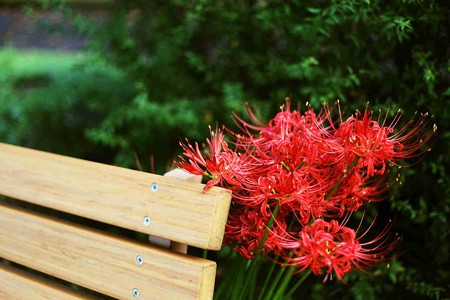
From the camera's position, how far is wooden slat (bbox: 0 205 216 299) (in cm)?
140

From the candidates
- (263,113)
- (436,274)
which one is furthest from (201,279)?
(263,113)

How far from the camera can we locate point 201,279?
137 cm

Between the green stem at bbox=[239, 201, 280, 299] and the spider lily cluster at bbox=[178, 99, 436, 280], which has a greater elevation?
the spider lily cluster at bbox=[178, 99, 436, 280]

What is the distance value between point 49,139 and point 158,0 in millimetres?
1079

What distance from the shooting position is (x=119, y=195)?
155cm

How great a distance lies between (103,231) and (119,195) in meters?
0.15

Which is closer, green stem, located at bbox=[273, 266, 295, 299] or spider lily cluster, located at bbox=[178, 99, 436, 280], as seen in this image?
spider lily cluster, located at bbox=[178, 99, 436, 280]

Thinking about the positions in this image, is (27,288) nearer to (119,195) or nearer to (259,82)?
(119,195)

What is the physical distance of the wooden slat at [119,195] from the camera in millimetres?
1385

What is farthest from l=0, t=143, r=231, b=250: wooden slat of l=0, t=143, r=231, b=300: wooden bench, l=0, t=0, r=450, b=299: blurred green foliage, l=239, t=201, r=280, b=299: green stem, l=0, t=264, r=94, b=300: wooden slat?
l=0, t=0, r=450, b=299: blurred green foliage

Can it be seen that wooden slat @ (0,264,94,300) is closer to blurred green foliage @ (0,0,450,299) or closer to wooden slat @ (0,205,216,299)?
wooden slat @ (0,205,216,299)

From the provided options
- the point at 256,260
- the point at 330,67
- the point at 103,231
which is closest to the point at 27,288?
the point at 103,231

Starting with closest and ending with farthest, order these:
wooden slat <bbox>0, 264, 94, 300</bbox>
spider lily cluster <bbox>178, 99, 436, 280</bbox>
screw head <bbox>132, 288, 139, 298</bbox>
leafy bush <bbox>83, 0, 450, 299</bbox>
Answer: spider lily cluster <bbox>178, 99, 436, 280</bbox> → screw head <bbox>132, 288, 139, 298</bbox> → wooden slat <bbox>0, 264, 94, 300</bbox> → leafy bush <bbox>83, 0, 450, 299</bbox>

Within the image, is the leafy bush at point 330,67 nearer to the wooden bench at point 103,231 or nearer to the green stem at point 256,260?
the green stem at point 256,260
